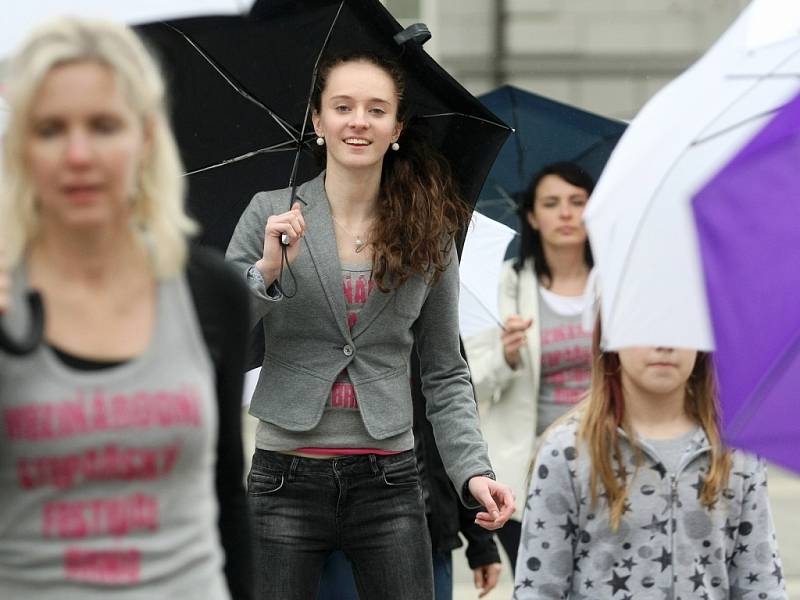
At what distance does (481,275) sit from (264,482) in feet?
7.23

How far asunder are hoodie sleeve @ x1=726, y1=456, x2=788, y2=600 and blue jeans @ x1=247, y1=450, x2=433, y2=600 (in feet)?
2.36

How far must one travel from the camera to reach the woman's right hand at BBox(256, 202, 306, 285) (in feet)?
13.7

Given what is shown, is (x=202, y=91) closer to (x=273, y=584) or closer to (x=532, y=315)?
→ (x=273, y=584)

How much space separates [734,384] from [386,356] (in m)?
1.34

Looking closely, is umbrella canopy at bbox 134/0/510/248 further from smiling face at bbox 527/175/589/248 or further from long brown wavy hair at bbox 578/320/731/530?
smiling face at bbox 527/175/589/248

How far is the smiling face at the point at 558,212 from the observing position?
6.80 metres

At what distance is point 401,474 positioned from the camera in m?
4.38

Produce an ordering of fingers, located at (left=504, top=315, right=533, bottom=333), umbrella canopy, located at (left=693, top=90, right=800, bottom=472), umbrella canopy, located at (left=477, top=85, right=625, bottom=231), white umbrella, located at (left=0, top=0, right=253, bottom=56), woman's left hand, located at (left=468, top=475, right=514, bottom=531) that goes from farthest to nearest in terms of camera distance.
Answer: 1. umbrella canopy, located at (left=477, top=85, right=625, bottom=231)
2. fingers, located at (left=504, top=315, right=533, bottom=333)
3. woman's left hand, located at (left=468, top=475, right=514, bottom=531)
4. white umbrella, located at (left=0, top=0, right=253, bottom=56)
5. umbrella canopy, located at (left=693, top=90, right=800, bottom=472)

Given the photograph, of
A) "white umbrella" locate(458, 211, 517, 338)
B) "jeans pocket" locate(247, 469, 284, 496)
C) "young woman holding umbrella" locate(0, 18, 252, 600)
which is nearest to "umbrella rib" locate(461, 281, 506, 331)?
"white umbrella" locate(458, 211, 517, 338)

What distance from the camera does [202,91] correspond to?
15.5 feet

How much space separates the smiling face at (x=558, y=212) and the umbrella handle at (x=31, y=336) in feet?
13.8

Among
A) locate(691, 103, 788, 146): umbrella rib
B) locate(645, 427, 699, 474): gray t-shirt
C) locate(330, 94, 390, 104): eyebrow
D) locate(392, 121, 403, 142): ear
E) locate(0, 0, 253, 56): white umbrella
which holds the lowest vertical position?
locate(645, 427, 699, 474): gray t-shirt

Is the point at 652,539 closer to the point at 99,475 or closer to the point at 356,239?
the point at 356,239

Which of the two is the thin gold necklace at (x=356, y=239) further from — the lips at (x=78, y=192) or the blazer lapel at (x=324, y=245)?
the lips at (x=78, y=192)
